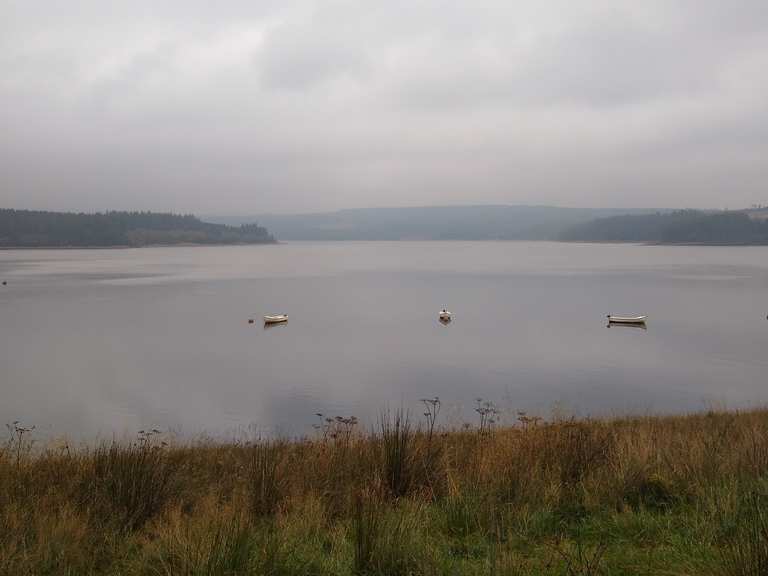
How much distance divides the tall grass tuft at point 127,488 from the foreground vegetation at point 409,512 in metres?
0.02

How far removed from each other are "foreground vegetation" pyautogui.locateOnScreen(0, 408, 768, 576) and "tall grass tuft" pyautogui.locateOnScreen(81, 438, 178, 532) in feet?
0.07

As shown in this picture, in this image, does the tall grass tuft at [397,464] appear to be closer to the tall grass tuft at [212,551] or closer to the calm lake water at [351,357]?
the tall grass tuft at [212,551]

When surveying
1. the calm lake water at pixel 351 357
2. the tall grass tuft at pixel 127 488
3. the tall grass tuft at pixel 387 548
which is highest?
the tall grass tuft at pixel 387 548

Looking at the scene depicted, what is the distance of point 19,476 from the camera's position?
7160 mm

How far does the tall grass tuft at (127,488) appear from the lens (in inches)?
231

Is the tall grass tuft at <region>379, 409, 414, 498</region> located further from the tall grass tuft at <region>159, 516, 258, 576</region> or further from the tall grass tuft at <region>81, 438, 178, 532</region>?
the tall grass tuft at <region>81, 438, 178, 532</region>

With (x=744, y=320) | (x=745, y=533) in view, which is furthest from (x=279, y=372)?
(x=744, y=320)

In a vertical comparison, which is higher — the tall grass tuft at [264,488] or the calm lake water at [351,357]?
the tall grass tuft at [264,488]

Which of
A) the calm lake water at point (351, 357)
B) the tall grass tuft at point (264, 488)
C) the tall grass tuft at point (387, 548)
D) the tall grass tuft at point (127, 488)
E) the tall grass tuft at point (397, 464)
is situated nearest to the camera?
the tall grass tuft at point (387, 548)

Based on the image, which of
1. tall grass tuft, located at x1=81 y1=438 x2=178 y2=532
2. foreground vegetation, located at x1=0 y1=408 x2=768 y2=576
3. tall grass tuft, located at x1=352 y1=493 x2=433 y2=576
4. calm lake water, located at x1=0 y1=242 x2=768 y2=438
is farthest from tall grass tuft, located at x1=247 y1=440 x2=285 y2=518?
calm lake water, located at x1=0 y1=242 x2=768 y2=438

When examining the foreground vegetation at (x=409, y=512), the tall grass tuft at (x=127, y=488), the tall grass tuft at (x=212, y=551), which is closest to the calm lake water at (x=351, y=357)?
the foreground vegetation at (x=409, y=512)

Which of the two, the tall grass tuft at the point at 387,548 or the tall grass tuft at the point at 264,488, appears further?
the tall grass tuft at the point at 264,488

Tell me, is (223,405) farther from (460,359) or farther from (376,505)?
(376,505)

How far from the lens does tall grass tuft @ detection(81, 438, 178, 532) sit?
5.86 metres
